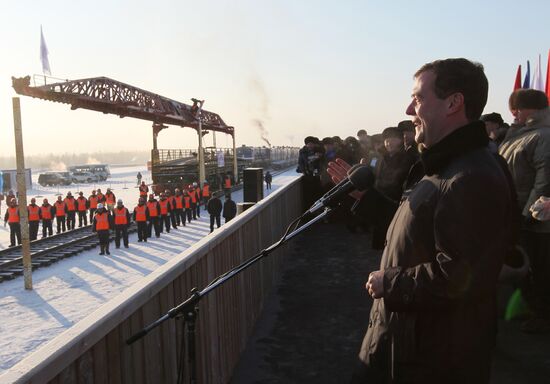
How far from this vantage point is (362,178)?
95.7 inches

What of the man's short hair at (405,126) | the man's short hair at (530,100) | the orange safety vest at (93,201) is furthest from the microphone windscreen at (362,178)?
the orange safety vest at (93,201)

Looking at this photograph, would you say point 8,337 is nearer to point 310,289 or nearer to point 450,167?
point 310,289

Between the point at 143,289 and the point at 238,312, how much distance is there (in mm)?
2045

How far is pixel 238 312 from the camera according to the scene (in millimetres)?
4242

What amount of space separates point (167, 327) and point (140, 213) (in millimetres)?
18554

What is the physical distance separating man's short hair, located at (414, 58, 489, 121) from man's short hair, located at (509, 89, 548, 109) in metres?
2.50

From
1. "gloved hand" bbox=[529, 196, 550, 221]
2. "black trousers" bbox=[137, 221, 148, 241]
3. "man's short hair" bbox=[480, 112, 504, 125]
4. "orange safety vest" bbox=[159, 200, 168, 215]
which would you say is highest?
"man's short hair" bbox=[480, 112, 504, 125]

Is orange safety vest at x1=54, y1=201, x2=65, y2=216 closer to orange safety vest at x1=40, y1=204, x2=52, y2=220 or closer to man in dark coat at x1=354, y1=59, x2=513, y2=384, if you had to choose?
orange safety vest at x1=40, y1=204, x2=52, y2=220

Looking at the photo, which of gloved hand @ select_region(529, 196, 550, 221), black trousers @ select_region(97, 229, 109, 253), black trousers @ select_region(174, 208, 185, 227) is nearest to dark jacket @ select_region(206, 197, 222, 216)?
black trousers @ select_region(97, 229, 109, 253)

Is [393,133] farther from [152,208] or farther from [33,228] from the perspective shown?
[33,228]

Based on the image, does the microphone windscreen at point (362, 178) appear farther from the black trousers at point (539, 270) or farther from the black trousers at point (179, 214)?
the black trousers at point (179, 214)

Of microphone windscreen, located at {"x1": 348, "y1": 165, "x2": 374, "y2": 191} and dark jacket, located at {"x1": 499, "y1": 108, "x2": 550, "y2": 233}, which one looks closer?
microphone windscreen, located at {"x1": 348, "y1": 165, "x2": 374, "y2": 191}

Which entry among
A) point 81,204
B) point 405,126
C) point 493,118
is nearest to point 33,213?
point 81,204

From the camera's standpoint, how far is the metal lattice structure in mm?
21033
